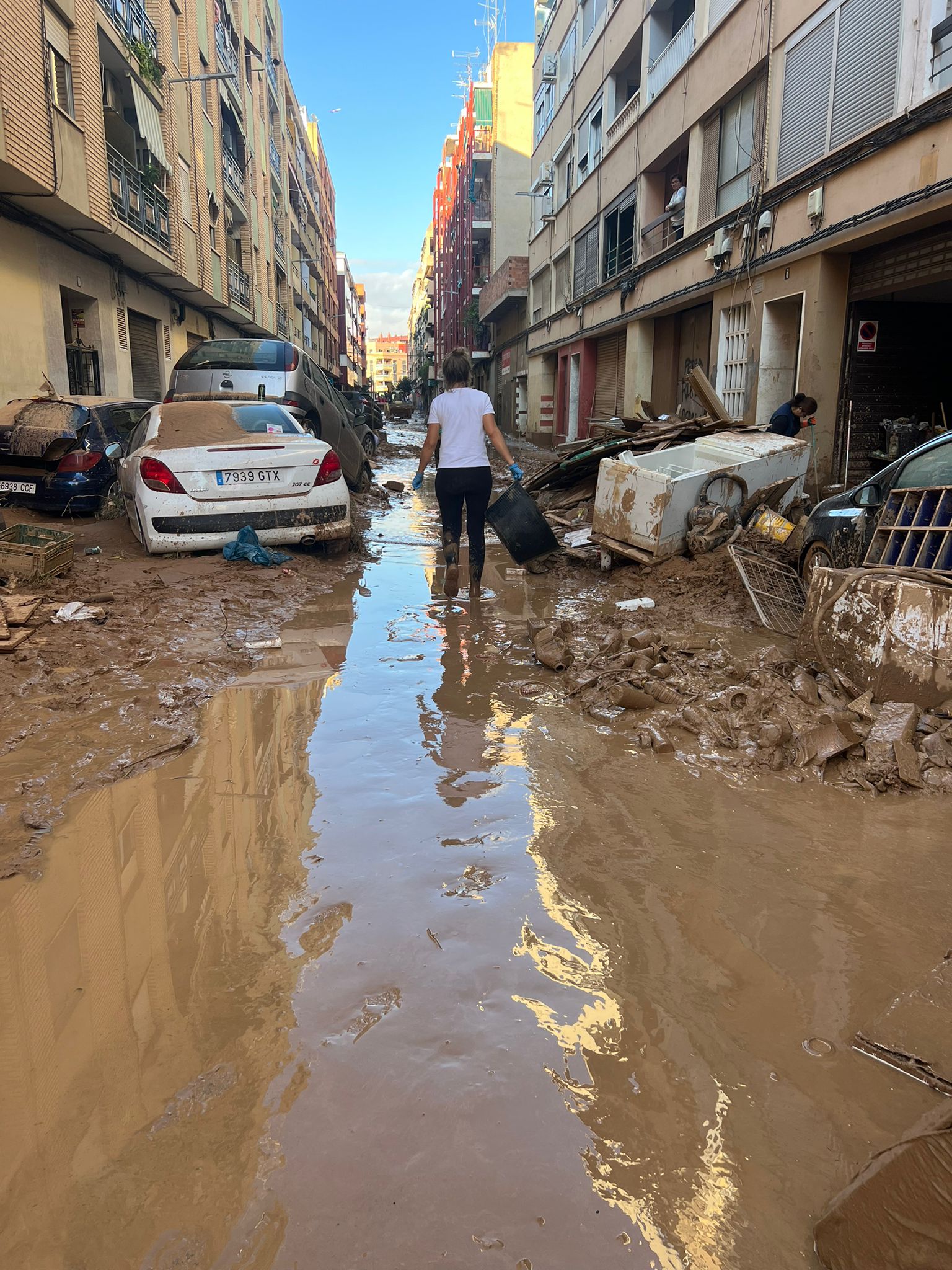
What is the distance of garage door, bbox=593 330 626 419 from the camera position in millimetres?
21734

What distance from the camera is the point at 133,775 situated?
3.41 meters

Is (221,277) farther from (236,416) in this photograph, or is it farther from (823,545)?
(823,545)

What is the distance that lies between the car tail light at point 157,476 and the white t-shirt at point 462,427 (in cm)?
221

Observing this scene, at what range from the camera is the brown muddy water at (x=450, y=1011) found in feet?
5.05

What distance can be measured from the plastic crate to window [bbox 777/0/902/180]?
998 centimetres

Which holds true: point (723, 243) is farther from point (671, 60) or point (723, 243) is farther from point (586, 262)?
point (586, 262)

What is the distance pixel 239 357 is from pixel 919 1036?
35.4ft

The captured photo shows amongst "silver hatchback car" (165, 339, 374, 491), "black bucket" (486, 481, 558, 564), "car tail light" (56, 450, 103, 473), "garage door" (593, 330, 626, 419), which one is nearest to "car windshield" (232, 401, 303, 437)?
"silver hatchback car" (165, 339, 374, 491)

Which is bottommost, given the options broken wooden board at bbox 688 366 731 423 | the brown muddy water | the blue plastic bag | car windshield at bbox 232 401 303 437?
the brown muddy water

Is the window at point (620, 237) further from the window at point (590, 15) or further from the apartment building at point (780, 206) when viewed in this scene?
the window at point (590, 15)

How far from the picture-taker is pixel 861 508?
602cm

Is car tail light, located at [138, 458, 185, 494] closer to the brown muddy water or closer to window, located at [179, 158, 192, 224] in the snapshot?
the brown muddy water

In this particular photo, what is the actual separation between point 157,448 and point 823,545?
214 inches

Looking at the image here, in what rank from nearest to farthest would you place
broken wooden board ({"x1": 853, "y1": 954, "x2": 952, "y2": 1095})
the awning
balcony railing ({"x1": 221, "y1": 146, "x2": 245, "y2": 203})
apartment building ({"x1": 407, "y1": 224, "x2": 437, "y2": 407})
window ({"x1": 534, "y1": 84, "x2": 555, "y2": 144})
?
broken wooden board ({"x1": 853, "y1": 954, "x2": 952, "y2": 1095}) → the awning → balcony railing ({"x1": 221, "y1": 146, "x2": 245, "y2": 203}) → window ({"x1": 534, "y1": 84, "x2": 555, "y2": 144}) → apartment building ({"x1": 407, "y1": 224, "x2": 437, "y2": 407})
